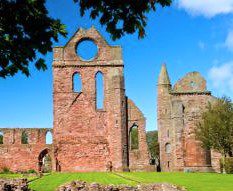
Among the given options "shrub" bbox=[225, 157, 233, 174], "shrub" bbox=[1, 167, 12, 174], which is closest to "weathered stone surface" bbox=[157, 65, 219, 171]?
"shrub" bbox=[225, 157, 233, 174]

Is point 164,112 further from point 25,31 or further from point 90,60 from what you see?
point 25,31

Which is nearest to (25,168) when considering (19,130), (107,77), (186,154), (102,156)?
(19,130)

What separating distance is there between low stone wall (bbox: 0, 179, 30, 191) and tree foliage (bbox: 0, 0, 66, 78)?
14.6ft

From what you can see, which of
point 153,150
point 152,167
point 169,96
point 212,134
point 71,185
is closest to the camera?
point 71,185

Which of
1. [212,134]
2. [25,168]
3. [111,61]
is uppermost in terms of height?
[111,61]

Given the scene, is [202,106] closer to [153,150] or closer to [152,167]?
[152,167]

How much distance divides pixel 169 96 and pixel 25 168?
16150 mm

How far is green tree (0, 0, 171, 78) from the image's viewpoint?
517 cm

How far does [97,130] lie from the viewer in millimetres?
40375

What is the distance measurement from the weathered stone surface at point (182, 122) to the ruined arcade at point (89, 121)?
9.92ft

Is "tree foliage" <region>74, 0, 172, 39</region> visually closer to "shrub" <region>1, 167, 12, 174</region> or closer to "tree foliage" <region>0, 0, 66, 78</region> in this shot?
"tree foliage" <region>0, 0, 66, 78</region>

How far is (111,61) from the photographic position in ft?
137

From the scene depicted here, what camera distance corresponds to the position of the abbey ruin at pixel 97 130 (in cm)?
3941

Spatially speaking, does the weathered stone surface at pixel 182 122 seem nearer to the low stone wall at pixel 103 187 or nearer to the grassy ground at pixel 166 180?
the grassy ground at pixel 166 180
